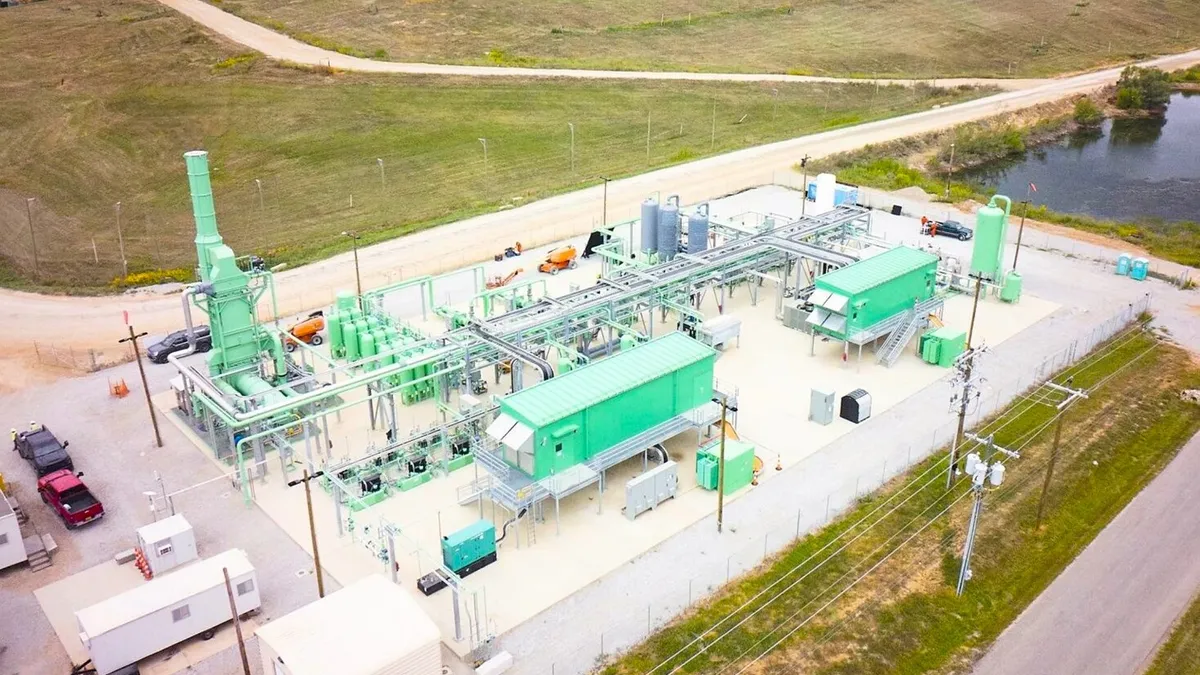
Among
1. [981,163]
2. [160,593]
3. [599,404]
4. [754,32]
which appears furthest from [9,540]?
[754,32]

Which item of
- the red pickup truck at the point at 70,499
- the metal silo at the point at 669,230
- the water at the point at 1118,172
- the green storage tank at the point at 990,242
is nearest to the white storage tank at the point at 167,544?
the red pickup truck at the point at 70,499

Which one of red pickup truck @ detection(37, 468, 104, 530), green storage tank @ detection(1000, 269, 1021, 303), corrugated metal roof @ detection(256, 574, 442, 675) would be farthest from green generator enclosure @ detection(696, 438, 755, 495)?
green storage tank @ detection(1000, 269, 1021, 303)

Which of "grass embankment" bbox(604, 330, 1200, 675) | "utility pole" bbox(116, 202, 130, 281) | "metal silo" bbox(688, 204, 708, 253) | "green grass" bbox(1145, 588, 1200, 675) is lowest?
"green grass" bbox(1145, 588, 1200, 675)

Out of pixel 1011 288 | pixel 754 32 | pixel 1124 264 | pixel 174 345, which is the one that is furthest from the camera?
pixel 754 32

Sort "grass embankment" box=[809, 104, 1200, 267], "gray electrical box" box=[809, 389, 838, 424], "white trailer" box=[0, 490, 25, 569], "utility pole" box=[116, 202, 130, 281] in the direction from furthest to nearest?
1. "grass embankment" box=[809, 104, 1200, 267]
2. "utility pole" box=[116, 202, 130, 281]
3. "gray electrical box" box=[809, 389, 838, 424]
4. "white trailer" box=[0, 490, 25, 569]

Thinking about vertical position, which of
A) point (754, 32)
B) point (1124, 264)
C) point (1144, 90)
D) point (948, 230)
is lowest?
point (1124, 264)

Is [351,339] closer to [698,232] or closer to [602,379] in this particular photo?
[602,379]

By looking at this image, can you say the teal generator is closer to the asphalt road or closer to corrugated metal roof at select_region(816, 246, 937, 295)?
the asphalt road

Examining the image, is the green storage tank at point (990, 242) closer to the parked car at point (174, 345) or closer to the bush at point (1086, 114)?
the parked car at point (174, 345)
